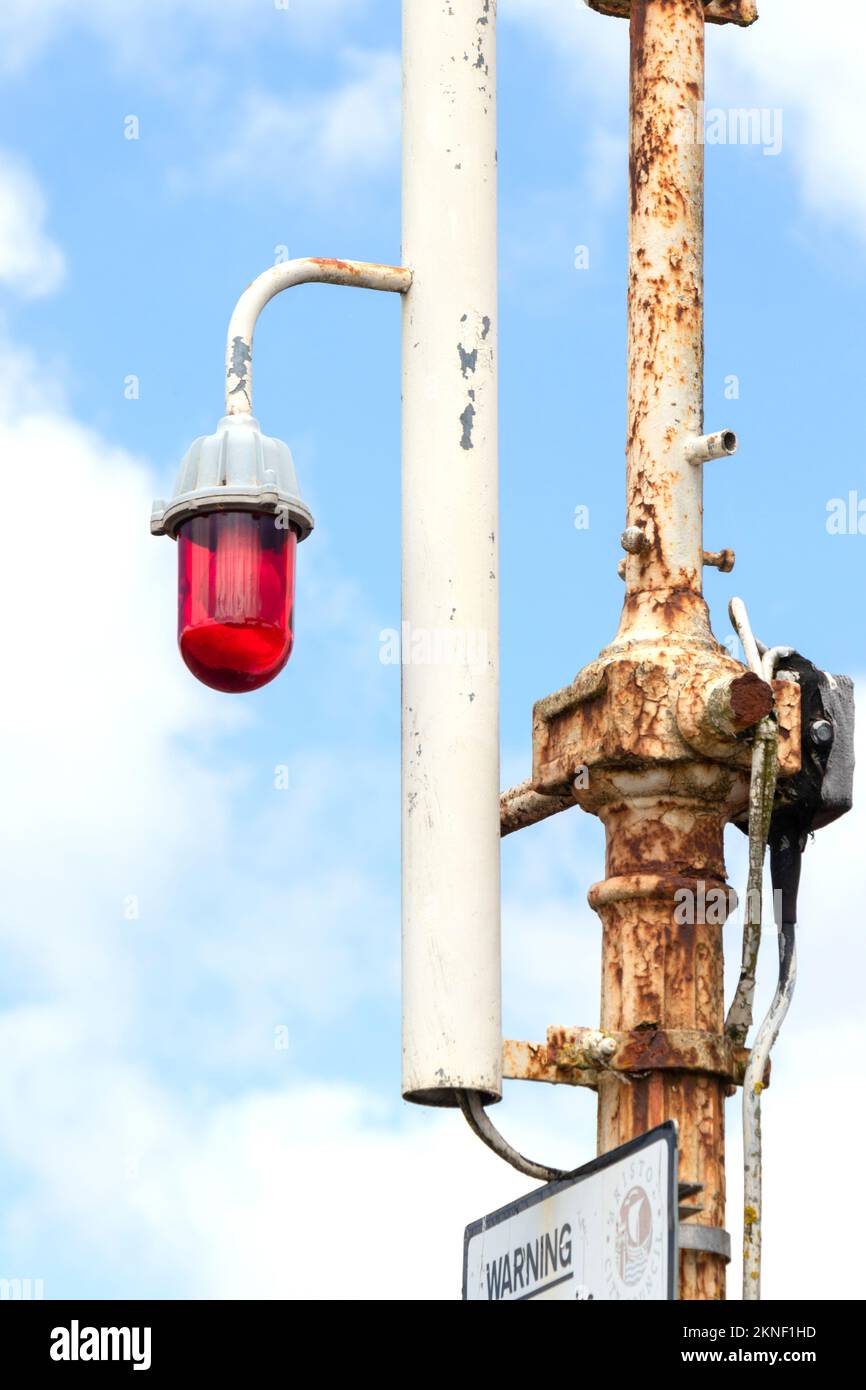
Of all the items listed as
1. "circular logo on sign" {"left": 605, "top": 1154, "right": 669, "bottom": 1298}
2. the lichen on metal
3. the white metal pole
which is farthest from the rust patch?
the lichen on metal

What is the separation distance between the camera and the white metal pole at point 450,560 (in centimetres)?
551

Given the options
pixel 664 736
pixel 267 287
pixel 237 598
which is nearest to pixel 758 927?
pixel 664 736

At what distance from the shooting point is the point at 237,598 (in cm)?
534

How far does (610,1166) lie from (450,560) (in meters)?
1.46

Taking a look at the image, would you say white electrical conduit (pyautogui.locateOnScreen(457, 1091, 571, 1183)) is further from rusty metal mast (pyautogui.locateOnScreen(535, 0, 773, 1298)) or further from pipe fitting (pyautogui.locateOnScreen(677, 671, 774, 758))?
pipe fitting (pyautogui.locateOnScreen(677, 671, 774, 758))

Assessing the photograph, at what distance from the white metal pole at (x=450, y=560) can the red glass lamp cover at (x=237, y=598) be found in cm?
44

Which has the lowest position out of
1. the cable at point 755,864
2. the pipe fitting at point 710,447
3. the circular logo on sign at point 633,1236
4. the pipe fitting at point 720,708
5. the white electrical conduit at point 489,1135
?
the circular logo on sign at point 633,1236

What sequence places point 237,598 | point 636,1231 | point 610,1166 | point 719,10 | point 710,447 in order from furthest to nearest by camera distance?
1. point 719,10
2. point 710,447
3. point 237,598
4. point 610,1166
5. point 636,1231

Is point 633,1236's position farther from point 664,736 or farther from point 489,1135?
point 664,736

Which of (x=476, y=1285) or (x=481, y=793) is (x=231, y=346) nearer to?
(x=481, y=793)

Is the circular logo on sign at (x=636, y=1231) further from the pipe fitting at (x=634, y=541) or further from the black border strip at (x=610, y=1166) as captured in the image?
the pipe fitting at (x=634, y=541)

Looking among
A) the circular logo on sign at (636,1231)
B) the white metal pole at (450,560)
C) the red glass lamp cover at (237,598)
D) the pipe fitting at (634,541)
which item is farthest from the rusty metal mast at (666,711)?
the red glass lamp cover at (237,598)

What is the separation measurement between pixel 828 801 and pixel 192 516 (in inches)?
62.2

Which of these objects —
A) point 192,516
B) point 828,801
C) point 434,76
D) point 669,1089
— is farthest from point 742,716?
point 434,76
